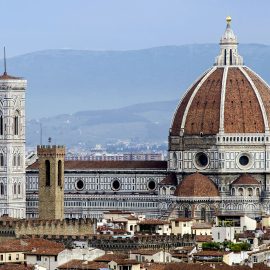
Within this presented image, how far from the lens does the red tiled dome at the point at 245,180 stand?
537 ft

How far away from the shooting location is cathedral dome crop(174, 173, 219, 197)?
160875 mm

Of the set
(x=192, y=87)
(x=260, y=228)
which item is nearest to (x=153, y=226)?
(x=260, y=228)

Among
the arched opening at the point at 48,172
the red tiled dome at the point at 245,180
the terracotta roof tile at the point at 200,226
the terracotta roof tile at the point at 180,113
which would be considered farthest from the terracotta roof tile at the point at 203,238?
the terracotta roof tile at the point at 180,113

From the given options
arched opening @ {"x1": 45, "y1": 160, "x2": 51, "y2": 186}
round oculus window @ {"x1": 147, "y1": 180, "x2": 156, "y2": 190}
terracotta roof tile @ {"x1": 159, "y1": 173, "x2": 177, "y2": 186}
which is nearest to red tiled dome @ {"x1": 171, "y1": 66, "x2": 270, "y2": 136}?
terracotta roof tile @ {"x1": 159, "y1": 173, "x2": 177, "y2": 186}

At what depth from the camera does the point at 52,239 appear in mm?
113000

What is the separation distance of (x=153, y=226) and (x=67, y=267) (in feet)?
106

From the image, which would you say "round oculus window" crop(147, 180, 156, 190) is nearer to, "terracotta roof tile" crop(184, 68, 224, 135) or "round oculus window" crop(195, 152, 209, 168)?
"round oculus window" crop(195, 152, 209, 168)

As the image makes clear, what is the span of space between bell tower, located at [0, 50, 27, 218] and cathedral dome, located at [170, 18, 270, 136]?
10.7 metres

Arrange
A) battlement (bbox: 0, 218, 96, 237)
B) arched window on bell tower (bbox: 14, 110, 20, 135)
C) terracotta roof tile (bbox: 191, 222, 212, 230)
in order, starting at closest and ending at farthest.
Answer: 1. battlement (bbox: 0, 218, 96, 237)
2. terracotta roof tile (bbox: 191, 222, 212, 230)
3. arched window on bell tower (bbox: 14, 110, 20, 135)

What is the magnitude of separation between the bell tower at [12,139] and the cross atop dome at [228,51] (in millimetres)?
13716

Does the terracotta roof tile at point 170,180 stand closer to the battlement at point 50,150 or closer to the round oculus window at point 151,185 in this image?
the round oculus window at point 151,185

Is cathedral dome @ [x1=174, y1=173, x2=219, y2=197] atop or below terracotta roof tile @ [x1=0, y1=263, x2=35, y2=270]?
atop

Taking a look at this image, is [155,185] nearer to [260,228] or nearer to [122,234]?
[260,228]

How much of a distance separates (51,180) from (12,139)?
18.5 m
